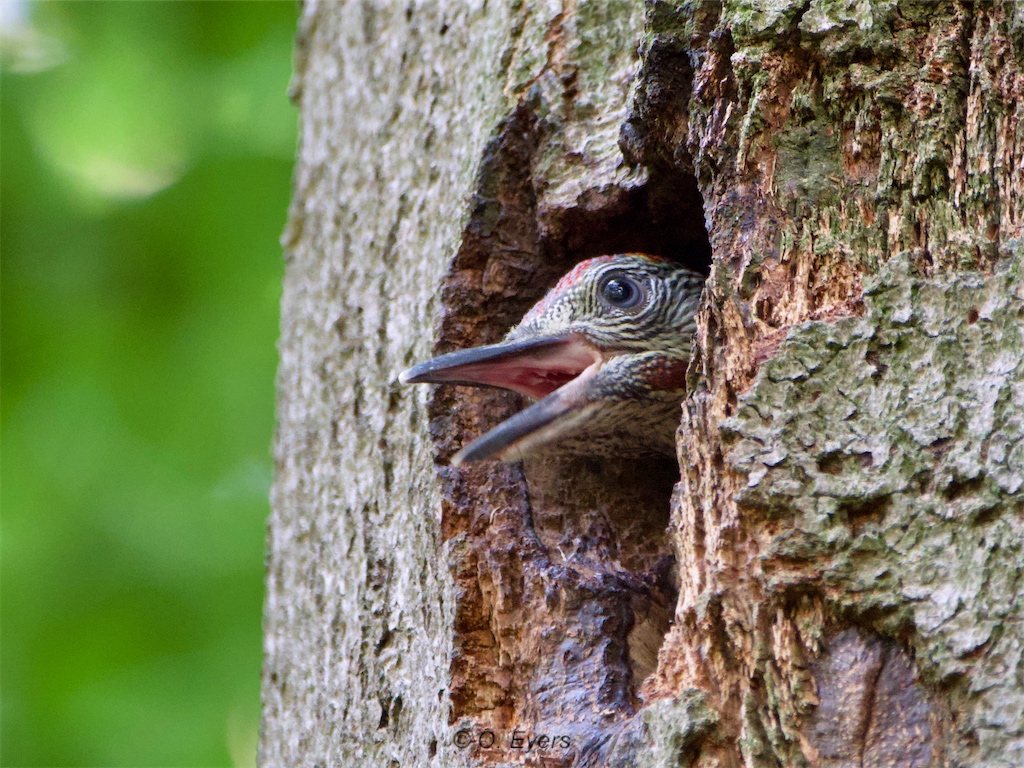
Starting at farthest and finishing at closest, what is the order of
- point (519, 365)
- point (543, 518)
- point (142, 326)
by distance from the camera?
1. point (142, 326)
2. point (519, 365)
3. point (543, 518)

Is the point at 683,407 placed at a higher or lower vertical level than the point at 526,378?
lower

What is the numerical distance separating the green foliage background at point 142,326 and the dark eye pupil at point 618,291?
1.87m

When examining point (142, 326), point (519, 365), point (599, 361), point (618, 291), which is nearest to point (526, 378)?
point (519, 365)

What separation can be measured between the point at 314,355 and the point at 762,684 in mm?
1779

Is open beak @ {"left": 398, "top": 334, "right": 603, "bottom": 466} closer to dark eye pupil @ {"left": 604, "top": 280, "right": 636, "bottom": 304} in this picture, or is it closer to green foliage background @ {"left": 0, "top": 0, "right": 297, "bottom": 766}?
dark eye pupil @ {"left": 604, "top": 280, "right": 636, "bottom": 304}

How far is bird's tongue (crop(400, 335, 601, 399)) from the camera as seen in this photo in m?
2.69

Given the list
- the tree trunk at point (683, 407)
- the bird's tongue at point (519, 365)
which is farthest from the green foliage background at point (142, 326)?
the bird's tongue at point (519, 365)

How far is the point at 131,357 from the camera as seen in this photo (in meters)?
4.67

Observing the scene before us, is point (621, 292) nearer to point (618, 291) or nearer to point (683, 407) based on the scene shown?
point (618, 291)

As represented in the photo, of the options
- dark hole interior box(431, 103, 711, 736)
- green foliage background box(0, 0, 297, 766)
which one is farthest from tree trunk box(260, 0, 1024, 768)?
green foliage background box(0, 0, 297, 766)

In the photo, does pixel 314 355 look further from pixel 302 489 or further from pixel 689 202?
pixel 689 202

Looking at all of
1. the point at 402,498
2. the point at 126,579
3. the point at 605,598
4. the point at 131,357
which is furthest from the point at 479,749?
the point at 131,357

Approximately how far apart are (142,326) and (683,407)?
3171 millimetres

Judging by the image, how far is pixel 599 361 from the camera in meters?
3.17
